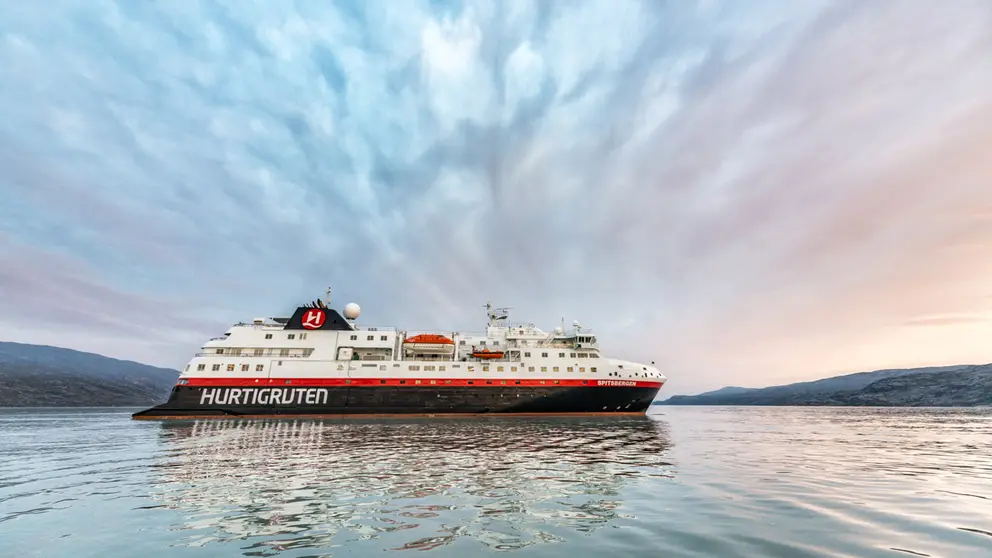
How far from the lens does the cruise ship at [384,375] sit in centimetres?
3691

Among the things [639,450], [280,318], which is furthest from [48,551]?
[280,318]

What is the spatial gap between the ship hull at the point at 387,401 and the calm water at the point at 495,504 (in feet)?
71.2

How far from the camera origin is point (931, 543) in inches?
225

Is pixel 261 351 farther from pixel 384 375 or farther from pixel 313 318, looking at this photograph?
pixel 384 375

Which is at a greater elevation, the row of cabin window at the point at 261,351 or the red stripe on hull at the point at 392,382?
the row of cabin window at the point at 261,351

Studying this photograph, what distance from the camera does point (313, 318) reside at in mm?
40688

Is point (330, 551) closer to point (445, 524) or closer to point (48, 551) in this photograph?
point (445, 524)

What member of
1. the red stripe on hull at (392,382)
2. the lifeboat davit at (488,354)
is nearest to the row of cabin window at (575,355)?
the red stripe on hull at (392,382)

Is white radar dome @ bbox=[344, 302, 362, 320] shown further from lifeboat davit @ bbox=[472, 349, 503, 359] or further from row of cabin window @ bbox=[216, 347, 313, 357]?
lifeboat davit @ bbox=[472, 349, 503, 359]

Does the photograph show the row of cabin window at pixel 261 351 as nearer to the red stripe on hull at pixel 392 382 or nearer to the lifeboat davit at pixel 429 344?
the red stripe on hull at pixel 392 382

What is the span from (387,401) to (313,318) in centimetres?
1171

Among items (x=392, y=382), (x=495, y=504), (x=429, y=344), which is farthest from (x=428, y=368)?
(x=495, y=504)

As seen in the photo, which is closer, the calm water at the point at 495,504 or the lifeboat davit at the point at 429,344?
the calm water at the point at 495,504

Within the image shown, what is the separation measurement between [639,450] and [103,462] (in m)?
20.2
